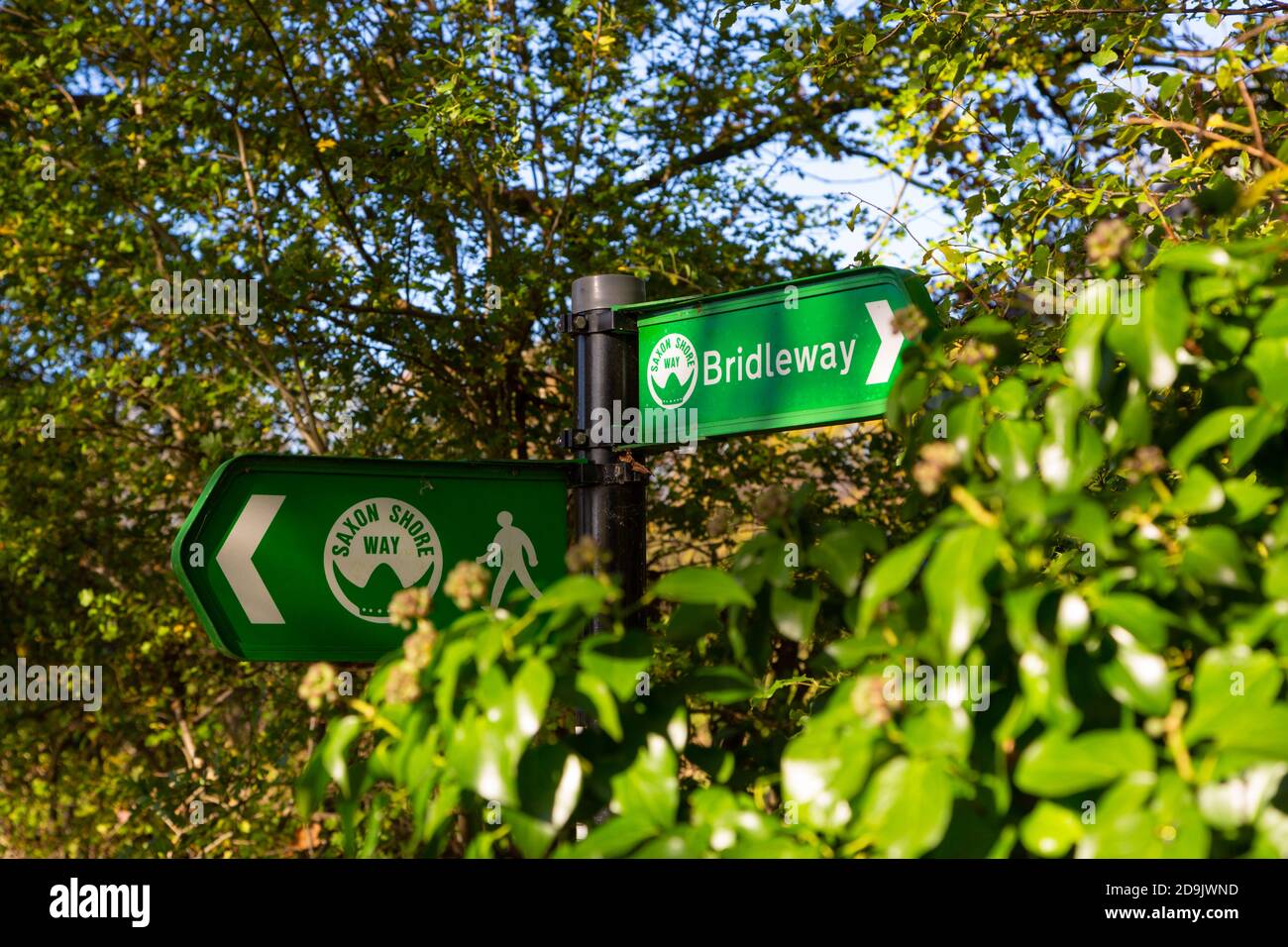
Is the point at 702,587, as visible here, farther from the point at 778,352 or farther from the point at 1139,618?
the point at 778,352

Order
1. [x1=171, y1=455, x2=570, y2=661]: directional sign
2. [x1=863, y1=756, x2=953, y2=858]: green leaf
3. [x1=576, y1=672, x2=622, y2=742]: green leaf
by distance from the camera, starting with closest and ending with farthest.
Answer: [x1=863, y1=756, x2=953, y2=858]: green leaf, [x1=576, y1=672, x2=622, y2=742]: green leaf, [x1=171, y1=455, x2=570, y2=661]: directional sign

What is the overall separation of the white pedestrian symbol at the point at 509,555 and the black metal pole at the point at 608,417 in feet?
0.35

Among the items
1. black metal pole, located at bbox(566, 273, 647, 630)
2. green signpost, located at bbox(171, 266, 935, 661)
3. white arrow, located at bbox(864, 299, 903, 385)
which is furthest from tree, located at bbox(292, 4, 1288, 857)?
black metal pole, located at bbox(566, 273, 647, 630)

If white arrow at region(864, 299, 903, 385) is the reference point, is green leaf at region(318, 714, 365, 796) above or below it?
below

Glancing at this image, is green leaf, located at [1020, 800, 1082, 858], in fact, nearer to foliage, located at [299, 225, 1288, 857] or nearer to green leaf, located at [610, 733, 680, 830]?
foliage, located at [299, 225, 1288, 857]

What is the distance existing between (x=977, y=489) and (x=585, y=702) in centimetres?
39

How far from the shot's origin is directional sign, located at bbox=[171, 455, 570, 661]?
2.03 m

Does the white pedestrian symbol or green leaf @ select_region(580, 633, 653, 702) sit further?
the white pedestrian symbol

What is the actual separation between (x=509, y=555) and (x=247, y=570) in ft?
1.44

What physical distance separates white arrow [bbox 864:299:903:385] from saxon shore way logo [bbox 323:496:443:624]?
2.56 ft

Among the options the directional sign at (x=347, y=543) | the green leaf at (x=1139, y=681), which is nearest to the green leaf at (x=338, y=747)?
the green leaf at (x=1139, y=681)

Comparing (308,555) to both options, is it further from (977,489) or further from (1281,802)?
(1281,802)

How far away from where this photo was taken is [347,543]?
2125mm

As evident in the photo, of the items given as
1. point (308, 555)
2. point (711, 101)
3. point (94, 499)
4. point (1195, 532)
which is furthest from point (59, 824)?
point (1195, 532)
